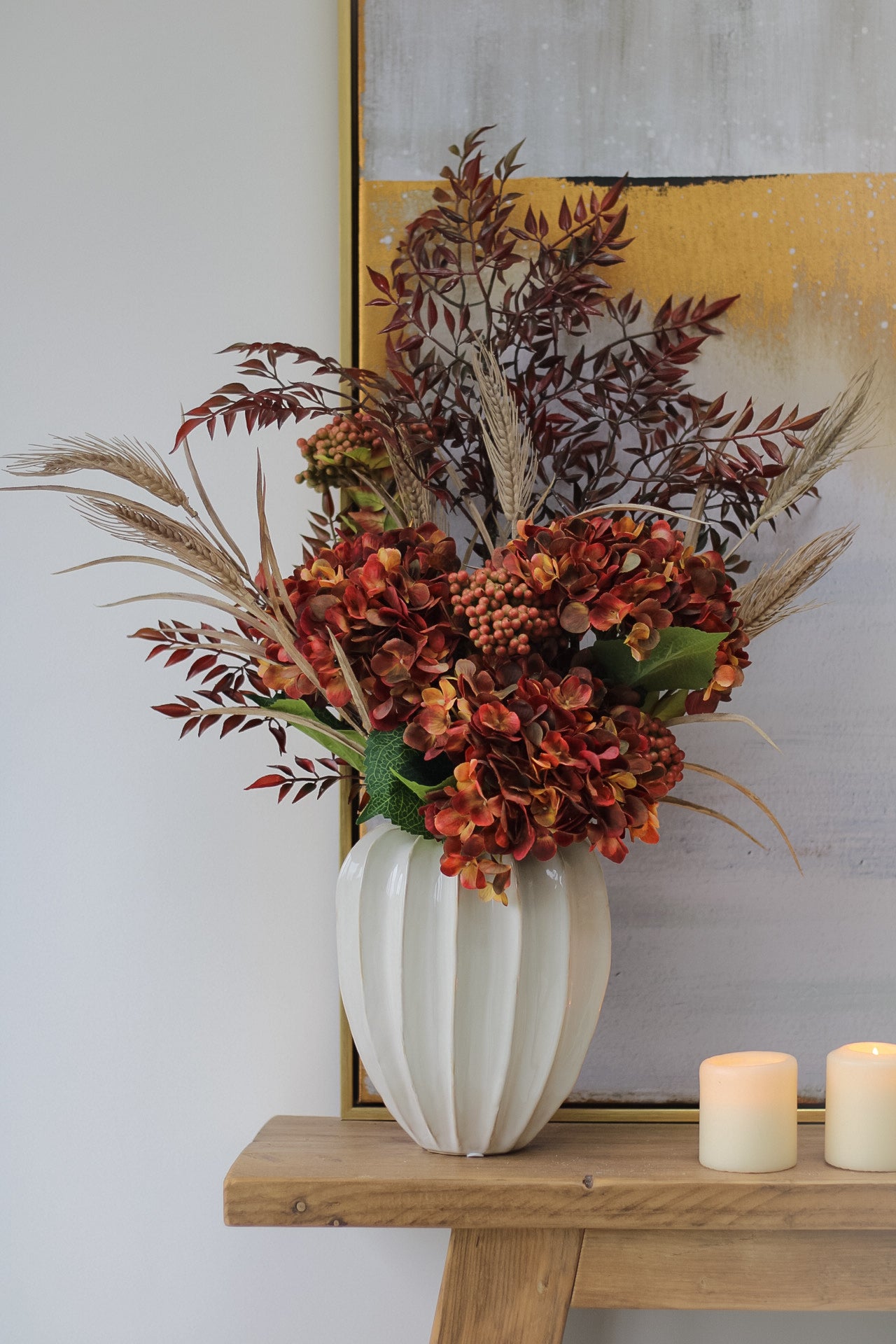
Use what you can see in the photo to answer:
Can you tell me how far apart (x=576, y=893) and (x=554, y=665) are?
0.14 metres

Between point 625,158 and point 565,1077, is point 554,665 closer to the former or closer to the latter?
point 565,1077

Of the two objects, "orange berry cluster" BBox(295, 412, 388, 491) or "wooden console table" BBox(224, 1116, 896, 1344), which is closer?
"wooden console table" BBox(224, 1116, 896, 1344)

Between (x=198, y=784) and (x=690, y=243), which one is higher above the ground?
(x=690, y=243)

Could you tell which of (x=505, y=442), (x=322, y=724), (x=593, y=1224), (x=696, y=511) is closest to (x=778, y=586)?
(x=696, y=511)

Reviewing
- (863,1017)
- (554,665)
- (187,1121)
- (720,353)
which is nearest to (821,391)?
(720,353)

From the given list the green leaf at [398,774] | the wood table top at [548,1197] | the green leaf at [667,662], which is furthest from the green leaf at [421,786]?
the wood table top at [548,1197]

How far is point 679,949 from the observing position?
0.84m

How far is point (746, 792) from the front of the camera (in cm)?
69

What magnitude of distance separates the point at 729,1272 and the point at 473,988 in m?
0.24

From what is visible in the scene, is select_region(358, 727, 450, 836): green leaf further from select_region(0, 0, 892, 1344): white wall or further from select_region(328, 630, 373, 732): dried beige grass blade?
select_region(0, 0, 892, 1344): white wall

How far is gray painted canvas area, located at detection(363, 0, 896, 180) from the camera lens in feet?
2.82

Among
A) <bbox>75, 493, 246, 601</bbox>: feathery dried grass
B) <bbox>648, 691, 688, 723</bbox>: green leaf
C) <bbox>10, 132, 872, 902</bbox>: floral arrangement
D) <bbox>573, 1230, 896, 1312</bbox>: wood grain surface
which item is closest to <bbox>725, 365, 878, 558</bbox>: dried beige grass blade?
<bbox>10, 132, 872, 902</bbox>: floral arrangement

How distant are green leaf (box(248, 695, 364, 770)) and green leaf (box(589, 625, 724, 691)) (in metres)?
0.16

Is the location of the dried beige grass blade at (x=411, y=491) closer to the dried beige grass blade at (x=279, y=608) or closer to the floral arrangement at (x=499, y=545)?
the floral arrangement at (x=499, y=545)
